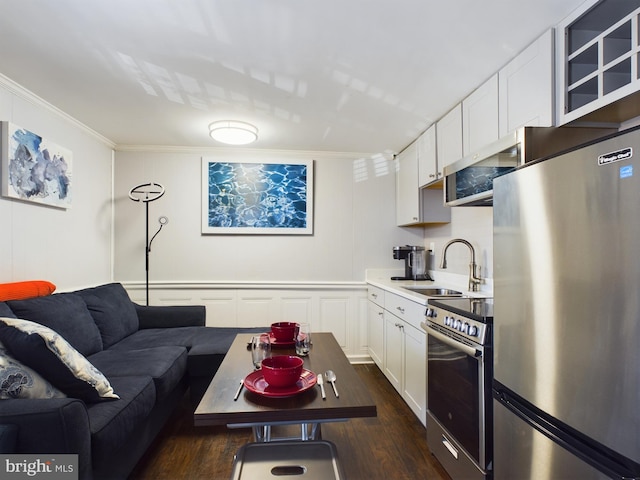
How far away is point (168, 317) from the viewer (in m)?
3.27

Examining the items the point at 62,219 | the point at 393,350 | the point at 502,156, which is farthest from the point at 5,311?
the point at 502,156

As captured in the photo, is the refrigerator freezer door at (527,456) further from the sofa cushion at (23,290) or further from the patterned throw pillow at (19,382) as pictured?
the sofa cushion at (23,290)

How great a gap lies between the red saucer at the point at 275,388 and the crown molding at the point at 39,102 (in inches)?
99.7

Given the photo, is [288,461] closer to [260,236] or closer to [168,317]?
[168,317]

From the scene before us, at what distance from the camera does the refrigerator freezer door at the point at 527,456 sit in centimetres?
112

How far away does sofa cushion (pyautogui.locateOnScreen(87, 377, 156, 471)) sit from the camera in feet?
4.84

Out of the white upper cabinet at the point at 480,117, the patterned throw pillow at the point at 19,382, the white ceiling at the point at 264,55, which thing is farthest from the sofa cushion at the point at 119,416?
the white upper cabinet at the point at 480,117

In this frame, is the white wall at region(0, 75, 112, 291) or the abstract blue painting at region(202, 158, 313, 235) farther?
the abstract blue painting at region(202, 158, 313, 235)

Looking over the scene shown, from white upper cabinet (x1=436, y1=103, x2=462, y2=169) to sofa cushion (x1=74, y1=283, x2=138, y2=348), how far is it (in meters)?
2.89

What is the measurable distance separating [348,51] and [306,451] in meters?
1.94

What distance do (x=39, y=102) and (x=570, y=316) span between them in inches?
138

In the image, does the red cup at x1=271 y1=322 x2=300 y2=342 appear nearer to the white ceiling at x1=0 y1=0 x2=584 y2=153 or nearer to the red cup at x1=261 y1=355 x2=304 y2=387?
the red cup at x1=261 y1=355 x2=304 y2=387

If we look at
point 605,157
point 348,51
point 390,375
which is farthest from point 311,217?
point 605,157

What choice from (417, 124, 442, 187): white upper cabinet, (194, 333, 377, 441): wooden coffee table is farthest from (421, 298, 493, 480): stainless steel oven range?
(417, 124, 442, 187): white upper cabinet
